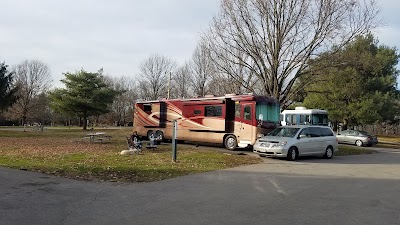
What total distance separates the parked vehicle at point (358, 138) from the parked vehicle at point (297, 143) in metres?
16.0

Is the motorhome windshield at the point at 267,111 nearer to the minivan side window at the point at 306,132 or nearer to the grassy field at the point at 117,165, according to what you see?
the minivan side window at the point at 306,132

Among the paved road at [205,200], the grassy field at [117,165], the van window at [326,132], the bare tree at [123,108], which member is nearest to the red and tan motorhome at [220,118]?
the van window at [326,132]

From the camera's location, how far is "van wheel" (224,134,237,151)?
2202 centimetres

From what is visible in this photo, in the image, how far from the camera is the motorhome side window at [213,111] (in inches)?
894

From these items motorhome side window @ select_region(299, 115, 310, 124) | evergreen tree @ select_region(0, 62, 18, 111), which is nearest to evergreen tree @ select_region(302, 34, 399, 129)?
motorhome side window @ select_region(299, 115, 310, 124)

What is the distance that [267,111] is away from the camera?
21609mm

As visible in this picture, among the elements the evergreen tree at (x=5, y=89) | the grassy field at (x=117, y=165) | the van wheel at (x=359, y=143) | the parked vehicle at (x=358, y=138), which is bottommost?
the grassy field at (x=117, y=165)

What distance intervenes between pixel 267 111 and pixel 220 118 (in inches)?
109

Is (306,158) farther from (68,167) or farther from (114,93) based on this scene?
(114,93)

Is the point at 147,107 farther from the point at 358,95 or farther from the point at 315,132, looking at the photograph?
the point at 358,95

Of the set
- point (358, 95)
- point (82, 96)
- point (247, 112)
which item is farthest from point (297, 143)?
point (82, 96)

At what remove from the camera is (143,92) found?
76.4 meters

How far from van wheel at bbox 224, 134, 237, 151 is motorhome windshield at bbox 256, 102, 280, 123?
81.0 inches

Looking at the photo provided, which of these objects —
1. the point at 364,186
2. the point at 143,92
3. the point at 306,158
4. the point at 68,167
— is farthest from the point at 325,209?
the point at 143,92
